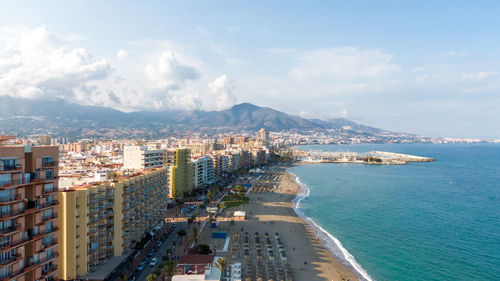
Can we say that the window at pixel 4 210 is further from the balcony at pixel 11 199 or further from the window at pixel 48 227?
the window at pixel 48 227

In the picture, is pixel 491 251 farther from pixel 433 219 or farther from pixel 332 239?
pixel 332 239

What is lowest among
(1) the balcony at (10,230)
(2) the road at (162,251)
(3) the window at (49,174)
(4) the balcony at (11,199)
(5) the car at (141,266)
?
(2) the road at (162,251)

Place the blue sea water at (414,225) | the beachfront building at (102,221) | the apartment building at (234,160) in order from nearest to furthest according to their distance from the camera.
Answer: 1. the beachfront building at (102,221)
2. the blue sea water at (414,225)
3. the apartment building at (234,160)

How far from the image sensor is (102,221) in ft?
84.5

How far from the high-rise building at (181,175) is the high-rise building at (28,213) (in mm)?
36374

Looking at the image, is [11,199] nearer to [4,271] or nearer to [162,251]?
[4,271]

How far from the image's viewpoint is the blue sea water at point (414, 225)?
31078 mm

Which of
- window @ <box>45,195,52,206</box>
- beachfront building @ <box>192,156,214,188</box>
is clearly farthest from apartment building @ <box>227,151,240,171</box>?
window @ <box>45,195,52,206</box>

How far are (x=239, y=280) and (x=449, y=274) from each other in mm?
19815

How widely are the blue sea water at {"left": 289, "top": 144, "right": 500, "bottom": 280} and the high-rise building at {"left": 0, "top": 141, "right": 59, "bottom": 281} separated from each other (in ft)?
85.9

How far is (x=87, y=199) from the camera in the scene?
24062mm

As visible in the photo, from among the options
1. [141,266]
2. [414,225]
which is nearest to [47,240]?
[141,266]

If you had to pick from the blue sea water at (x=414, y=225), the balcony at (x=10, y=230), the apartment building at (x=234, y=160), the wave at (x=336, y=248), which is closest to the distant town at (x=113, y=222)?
the balcony at (x=10, y=230)

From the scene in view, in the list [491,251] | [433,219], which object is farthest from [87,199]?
[433,219]
